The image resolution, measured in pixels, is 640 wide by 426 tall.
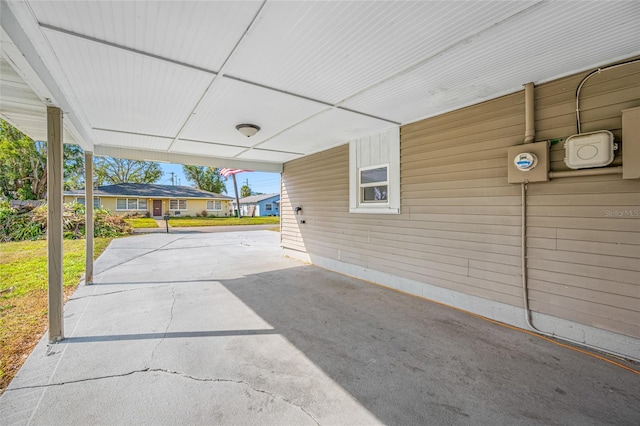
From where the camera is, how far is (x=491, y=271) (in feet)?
10.6

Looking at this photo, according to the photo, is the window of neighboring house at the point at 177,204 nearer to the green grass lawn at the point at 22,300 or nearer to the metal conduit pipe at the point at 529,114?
the green grass lawn at the point at 22,300

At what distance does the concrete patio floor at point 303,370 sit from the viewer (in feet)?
5.88

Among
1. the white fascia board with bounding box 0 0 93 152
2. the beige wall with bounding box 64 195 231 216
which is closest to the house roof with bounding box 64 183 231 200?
the beige wall with bounding box 64 195 231 216

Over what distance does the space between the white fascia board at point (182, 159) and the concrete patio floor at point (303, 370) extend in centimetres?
306

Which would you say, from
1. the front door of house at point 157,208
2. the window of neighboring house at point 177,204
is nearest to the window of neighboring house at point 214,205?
the window of neighboring house at point 177,204

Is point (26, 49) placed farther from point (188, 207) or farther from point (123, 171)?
point (123, 171)

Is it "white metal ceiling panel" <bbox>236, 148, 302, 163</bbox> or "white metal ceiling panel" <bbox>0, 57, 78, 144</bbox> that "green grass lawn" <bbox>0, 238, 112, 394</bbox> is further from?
"white metal ceiling panel" <bbox>236, 148, 302, 163</bbox>

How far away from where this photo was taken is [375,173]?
4.92 m

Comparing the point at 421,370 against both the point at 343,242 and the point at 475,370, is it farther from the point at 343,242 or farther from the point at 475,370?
the point at 343,242

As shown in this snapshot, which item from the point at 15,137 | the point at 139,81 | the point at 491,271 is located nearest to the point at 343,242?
the point at 491,271

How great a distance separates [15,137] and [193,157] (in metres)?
16.6

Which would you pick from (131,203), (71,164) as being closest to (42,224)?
(131,203)

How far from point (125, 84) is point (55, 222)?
1594mm

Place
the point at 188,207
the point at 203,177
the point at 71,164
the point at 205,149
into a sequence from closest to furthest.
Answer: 1. the point at 205,149
2. the point at 71,164
3. the point at 188,207
4. the point at 203,177
